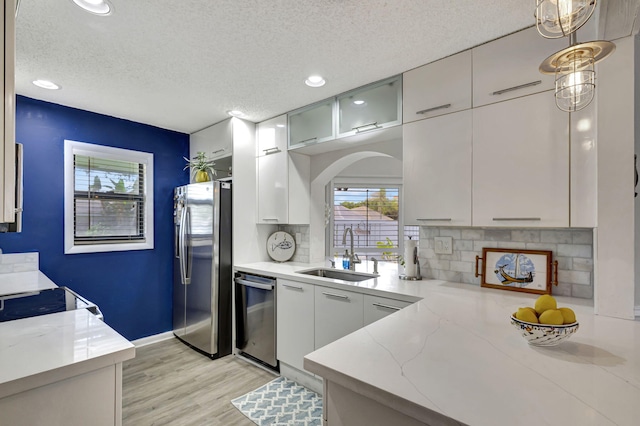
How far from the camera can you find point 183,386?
2.58 m

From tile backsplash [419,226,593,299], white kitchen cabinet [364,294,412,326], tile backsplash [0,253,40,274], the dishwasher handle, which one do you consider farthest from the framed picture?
tile backsplash [0,253,40,274]

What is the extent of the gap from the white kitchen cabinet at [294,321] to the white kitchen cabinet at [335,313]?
0.07 metres

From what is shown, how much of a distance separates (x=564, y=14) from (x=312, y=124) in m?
2.16

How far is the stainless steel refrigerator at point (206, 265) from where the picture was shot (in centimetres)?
307

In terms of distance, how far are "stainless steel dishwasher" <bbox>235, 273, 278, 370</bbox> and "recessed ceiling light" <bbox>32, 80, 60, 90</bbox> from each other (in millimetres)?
2172

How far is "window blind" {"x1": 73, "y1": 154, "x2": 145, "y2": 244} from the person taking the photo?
10.2ft

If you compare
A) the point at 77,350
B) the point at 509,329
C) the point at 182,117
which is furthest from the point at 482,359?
the point at 182,117

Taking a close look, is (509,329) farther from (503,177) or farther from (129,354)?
(129,354)

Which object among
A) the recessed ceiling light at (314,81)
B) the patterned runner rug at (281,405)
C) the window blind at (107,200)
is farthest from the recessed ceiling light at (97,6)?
the patterned runner rug at (281,405)

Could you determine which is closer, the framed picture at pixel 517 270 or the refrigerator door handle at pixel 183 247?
the framed picture at pixel 517 270

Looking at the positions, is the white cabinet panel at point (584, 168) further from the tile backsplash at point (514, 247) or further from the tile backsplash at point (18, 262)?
the tile backsplash at point (18, 262)

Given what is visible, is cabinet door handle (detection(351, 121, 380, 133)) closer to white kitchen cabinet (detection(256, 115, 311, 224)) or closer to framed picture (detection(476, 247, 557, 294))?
white kitchen cabinet (detection(256, 115, 311, 224))

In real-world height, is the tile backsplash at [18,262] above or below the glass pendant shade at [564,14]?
below

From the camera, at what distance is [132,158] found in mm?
3414
